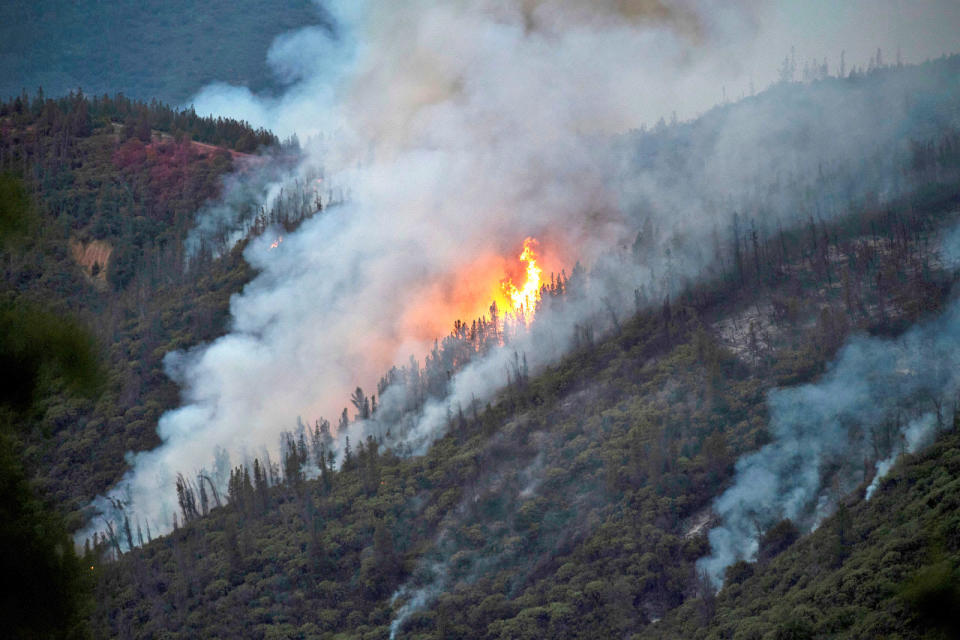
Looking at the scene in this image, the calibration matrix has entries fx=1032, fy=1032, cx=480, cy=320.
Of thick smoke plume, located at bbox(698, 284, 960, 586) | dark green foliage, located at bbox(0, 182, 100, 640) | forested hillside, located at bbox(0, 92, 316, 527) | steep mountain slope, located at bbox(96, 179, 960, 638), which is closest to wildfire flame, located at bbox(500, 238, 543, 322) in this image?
steep mountain slope, located at bbox(96, 179, 960, 638)

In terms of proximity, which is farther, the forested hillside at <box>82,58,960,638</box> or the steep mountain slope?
the steep mountain slope

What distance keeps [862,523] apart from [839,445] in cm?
2401

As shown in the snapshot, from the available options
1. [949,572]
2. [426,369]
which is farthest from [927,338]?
[949,572]

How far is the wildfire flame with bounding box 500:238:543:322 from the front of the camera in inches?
5699

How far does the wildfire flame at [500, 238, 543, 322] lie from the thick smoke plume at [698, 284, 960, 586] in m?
52.2

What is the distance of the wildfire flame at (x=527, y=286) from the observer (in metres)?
145

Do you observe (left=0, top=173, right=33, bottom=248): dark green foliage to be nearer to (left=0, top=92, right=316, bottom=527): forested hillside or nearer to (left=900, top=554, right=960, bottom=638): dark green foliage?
(left=900, top=554, right=960, bottom=638): dark green foliage

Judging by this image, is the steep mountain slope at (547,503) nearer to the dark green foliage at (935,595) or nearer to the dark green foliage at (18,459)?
the dark green foliage at (18,459)

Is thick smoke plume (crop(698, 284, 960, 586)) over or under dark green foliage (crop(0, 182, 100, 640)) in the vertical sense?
under

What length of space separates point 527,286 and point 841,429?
64882 mm

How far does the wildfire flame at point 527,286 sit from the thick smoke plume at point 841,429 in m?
52.2

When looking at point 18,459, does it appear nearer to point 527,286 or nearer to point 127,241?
point 527,286

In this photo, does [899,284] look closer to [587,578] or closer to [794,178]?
[794,178]

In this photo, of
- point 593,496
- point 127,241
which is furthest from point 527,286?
point 127,241
